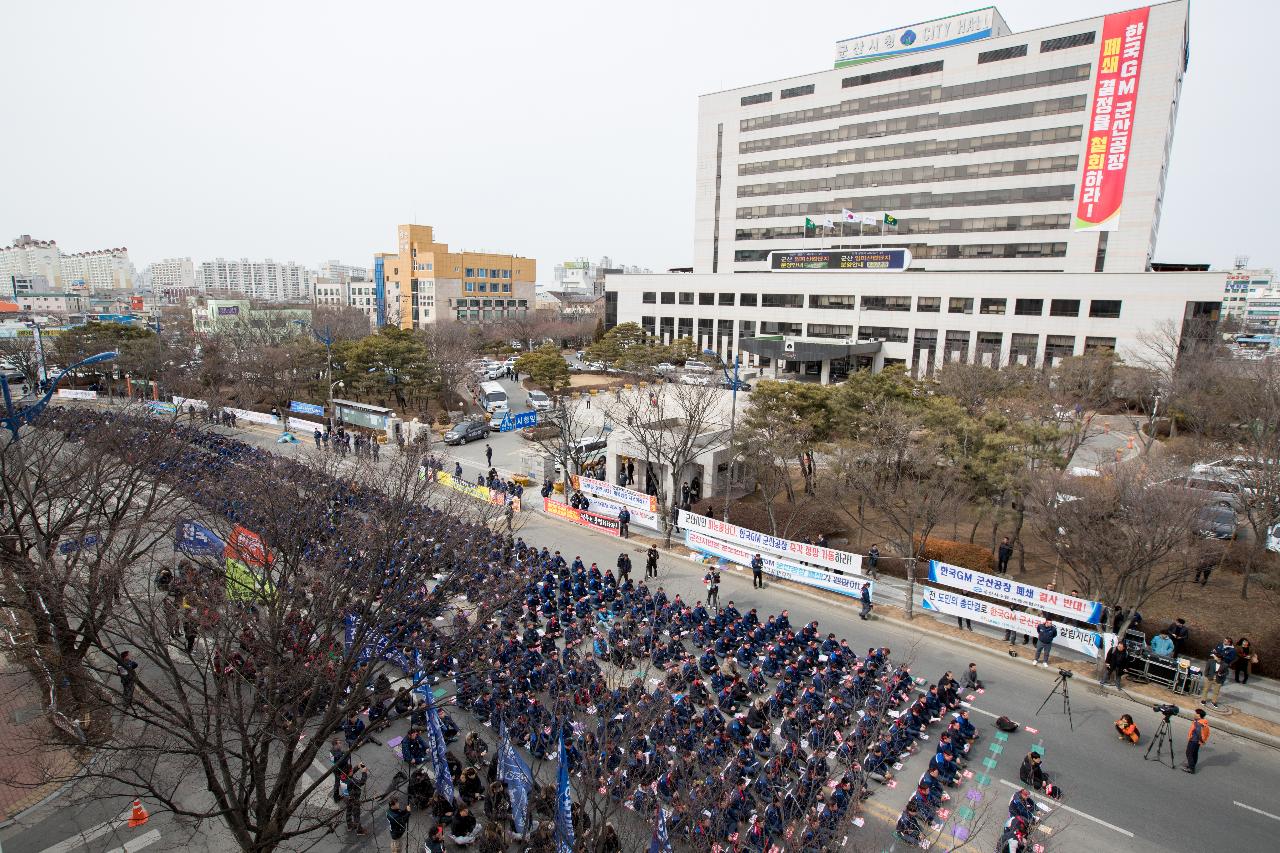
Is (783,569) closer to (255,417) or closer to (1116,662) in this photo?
(1116,662)

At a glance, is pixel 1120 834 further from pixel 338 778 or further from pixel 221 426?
pixel 221 426

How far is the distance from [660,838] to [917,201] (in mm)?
61095

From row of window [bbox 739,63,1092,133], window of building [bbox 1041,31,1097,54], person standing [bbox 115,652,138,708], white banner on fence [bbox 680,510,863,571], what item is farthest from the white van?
window of building [bbox 1041,31,1097,54]

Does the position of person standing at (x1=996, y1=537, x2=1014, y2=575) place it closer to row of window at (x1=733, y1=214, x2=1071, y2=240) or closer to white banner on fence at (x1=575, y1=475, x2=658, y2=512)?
white banner on fence at (x1=575, y1=475, x2=658, y2=512)

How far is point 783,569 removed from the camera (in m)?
21.3

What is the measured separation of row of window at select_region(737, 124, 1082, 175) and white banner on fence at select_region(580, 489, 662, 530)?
4823cm

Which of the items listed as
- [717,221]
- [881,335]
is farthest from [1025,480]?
[717,221]

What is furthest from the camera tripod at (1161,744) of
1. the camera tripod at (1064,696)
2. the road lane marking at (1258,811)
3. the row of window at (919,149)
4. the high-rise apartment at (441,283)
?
the high-rise apartment at (441,283)

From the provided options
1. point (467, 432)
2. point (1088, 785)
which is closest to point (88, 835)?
point (1088, 785)

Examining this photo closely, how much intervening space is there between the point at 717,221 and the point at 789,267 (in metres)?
12.4

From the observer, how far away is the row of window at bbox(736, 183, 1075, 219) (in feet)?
173

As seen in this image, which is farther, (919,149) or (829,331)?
(829,331)

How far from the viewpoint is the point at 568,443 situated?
29156 millimetres

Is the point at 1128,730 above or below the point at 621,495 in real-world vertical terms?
below
